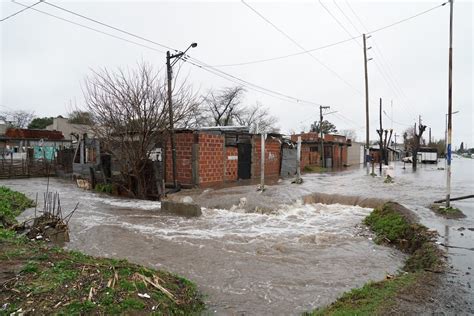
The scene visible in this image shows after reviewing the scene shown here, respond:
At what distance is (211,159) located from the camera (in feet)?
55.7

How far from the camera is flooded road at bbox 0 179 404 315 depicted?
5.17 m

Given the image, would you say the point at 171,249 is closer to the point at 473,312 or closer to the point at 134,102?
the point at 473,312

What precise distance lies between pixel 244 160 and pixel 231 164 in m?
1.41

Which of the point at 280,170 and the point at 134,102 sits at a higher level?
the point at 134,102

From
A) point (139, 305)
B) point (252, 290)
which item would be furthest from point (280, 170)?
point (139, 305)

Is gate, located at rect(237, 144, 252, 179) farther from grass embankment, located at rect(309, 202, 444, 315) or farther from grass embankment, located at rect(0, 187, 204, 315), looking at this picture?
grass embankment, located at rect(0, 187, 204, 315)

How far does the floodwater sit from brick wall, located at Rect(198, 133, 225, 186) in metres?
3.30

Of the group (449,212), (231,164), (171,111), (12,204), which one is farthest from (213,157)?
(449,212)

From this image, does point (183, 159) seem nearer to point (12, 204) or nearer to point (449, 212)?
point (12, 204)

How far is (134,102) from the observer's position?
14578 mm

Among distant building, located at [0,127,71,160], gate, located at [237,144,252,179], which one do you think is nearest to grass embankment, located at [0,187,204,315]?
gate, located at [237,144,252,179]

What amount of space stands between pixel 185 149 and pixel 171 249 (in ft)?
30.1

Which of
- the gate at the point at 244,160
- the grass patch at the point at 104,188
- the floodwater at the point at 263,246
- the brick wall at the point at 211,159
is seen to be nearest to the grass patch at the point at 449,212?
the floodwater at the point at 263,246

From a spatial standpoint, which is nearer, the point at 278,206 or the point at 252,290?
the point at 252,290
